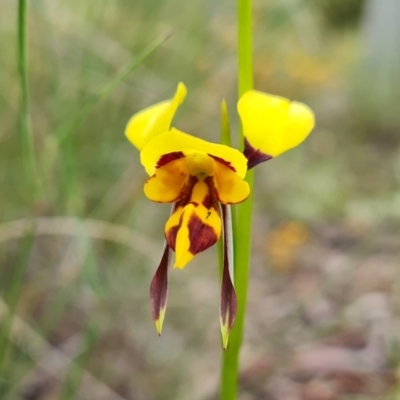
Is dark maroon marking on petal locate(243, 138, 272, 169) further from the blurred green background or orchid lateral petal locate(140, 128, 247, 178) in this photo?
the blurred green background

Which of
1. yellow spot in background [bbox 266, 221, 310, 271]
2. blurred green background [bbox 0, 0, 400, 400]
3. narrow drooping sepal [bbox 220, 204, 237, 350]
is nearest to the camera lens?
narrow drooping sepal [bbox 220, 204, 237, 350]

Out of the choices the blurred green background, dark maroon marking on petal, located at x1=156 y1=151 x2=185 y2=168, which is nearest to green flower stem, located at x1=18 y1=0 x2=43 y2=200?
the blurred green background

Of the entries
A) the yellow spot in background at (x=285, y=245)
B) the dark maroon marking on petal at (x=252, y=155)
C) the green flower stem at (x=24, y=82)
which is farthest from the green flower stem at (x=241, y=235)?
the yellow spot in background at (x=285, y=245)

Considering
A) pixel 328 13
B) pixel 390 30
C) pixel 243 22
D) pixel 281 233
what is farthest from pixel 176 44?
pixel 328 13

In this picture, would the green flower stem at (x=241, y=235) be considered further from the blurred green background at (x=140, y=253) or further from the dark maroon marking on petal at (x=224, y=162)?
the blurred green background at (x=140, y=253)

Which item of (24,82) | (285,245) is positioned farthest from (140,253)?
(24,82)

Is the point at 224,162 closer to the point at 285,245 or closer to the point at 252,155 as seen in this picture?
the point at 252,155

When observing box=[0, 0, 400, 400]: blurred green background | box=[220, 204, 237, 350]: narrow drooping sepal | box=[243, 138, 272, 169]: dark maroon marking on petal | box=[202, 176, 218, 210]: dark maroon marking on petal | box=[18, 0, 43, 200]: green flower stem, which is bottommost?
box=[220, 204, 237, 350]: narrow drooping sepal
